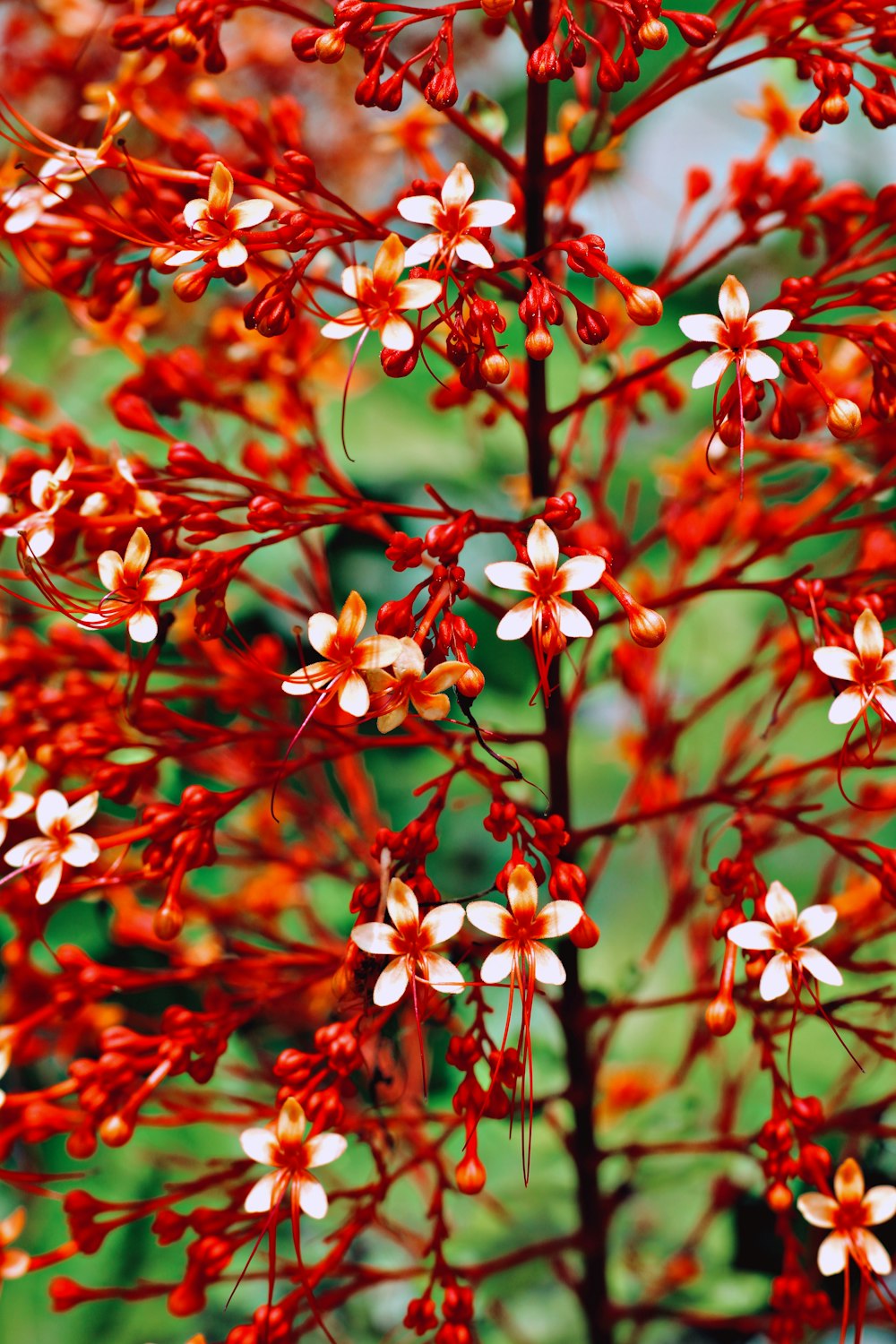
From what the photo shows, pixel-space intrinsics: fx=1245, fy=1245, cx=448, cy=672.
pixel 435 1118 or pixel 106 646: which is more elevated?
pixel 106 646

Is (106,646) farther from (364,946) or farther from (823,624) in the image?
(823,624)

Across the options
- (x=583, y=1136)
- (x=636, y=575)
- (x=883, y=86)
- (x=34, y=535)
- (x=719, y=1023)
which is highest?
(x=883, y=86)

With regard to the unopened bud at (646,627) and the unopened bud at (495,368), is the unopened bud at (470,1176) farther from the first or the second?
the unopened bud at (495,368)

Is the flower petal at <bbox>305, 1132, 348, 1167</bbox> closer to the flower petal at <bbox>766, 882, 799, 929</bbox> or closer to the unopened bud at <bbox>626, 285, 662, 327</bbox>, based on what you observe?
the flower petal at <bbox>766, 882, 799, 929</bbox>

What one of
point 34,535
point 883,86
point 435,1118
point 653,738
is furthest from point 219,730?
point 883,86

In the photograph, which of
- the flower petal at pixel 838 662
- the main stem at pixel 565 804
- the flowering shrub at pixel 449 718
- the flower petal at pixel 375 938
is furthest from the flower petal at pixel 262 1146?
the flower petal at pixel 838 662

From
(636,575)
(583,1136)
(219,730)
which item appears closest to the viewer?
(219,730)

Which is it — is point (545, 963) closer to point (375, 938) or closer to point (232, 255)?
point (375, 938)
